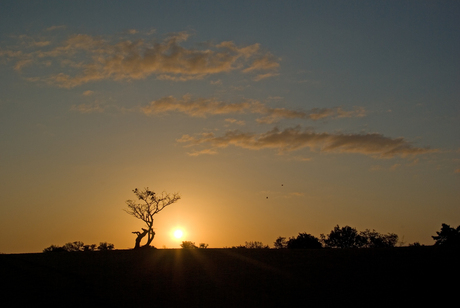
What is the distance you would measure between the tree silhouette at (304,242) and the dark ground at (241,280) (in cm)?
5235

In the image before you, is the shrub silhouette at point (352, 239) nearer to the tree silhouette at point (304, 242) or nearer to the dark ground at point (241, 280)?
the tree silhouette at point (304, 242)

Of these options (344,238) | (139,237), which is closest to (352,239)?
(344,238)

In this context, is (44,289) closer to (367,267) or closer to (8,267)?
(8,267)

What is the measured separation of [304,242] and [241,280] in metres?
66.8

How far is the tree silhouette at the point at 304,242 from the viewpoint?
288 ft

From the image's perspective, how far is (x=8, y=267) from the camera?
30.7 m

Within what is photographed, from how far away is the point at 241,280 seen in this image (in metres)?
25.7

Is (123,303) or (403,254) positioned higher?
(403,254)

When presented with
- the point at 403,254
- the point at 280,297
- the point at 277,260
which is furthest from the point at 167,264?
the point at 403,254

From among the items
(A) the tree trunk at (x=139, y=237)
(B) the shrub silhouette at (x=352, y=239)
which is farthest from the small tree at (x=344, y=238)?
(A) the tree trunk at (x=139, y=237)

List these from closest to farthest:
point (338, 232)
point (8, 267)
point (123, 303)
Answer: point (123, 303)
point (8, 267)
point (338, 232)

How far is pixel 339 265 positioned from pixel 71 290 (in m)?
17.4

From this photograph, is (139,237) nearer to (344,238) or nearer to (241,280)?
(241,280)

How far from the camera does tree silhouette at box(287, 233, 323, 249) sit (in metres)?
87.7
